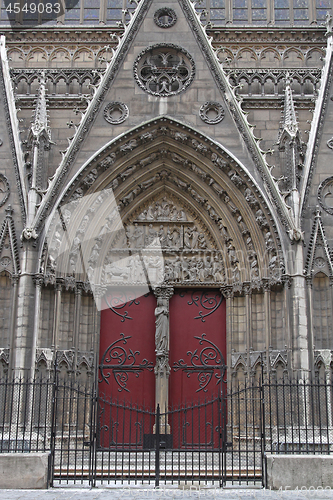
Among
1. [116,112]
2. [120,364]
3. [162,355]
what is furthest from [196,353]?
[116,112]

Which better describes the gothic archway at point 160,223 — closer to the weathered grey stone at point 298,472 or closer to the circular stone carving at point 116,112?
the circular stone carving at point 116,112

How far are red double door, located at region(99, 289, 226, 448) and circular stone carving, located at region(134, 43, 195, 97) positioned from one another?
5.30 m

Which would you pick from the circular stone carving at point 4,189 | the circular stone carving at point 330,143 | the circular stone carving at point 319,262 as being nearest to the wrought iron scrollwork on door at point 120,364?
the circular stone carving at point 4,189

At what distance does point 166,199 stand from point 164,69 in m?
3.38

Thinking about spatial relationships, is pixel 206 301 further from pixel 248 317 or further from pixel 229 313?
pixel 248 317

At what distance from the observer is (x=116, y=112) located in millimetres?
14906

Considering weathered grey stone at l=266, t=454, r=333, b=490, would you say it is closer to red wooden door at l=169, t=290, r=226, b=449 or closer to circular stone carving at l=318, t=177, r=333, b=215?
red wooden door at l=169, t=290, r=226, b=449

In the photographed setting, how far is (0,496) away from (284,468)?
14.6 ft

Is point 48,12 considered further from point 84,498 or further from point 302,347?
point 84,498

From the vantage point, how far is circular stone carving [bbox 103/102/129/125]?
14.7m

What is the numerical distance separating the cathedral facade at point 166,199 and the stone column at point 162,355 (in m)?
0.05

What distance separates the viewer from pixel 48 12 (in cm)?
1681

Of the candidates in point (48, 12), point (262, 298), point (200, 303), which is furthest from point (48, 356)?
point (48, 12)

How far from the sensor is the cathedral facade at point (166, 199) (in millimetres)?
13586
